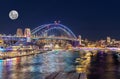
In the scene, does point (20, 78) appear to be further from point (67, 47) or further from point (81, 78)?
point (67, 47)

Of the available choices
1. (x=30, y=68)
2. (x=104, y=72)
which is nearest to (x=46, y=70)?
(x=30, y=68)

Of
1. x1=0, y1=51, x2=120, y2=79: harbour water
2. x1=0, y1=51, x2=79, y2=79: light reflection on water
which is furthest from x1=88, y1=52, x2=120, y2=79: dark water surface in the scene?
x1=0, y1=51, x2=79, y2=79: light reflection on water

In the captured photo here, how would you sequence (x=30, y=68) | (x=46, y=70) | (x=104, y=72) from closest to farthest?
(x=104, y=72), (x=46, y=70), (x=30, y=68)

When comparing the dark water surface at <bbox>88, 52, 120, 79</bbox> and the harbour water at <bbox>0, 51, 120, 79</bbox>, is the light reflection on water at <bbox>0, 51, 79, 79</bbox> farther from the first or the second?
the dark water surface at <bbox>88, 52, 120, 79</bbox>

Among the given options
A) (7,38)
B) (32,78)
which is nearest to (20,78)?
(32,78)

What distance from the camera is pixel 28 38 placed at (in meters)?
117

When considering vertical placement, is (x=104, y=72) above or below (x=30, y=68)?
below

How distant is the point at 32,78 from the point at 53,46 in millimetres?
141550

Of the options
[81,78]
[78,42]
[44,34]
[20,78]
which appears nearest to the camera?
[81,78]

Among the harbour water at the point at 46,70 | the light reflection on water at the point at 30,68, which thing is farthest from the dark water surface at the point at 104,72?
the light reflection on water at the point at 30,68

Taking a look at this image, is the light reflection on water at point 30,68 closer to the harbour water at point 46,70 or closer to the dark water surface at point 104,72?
the harbour water at point 46,70

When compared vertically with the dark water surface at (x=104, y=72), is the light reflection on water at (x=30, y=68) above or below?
above

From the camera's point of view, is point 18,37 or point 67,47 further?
point 67,47

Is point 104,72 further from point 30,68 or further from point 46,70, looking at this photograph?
point 30,68
